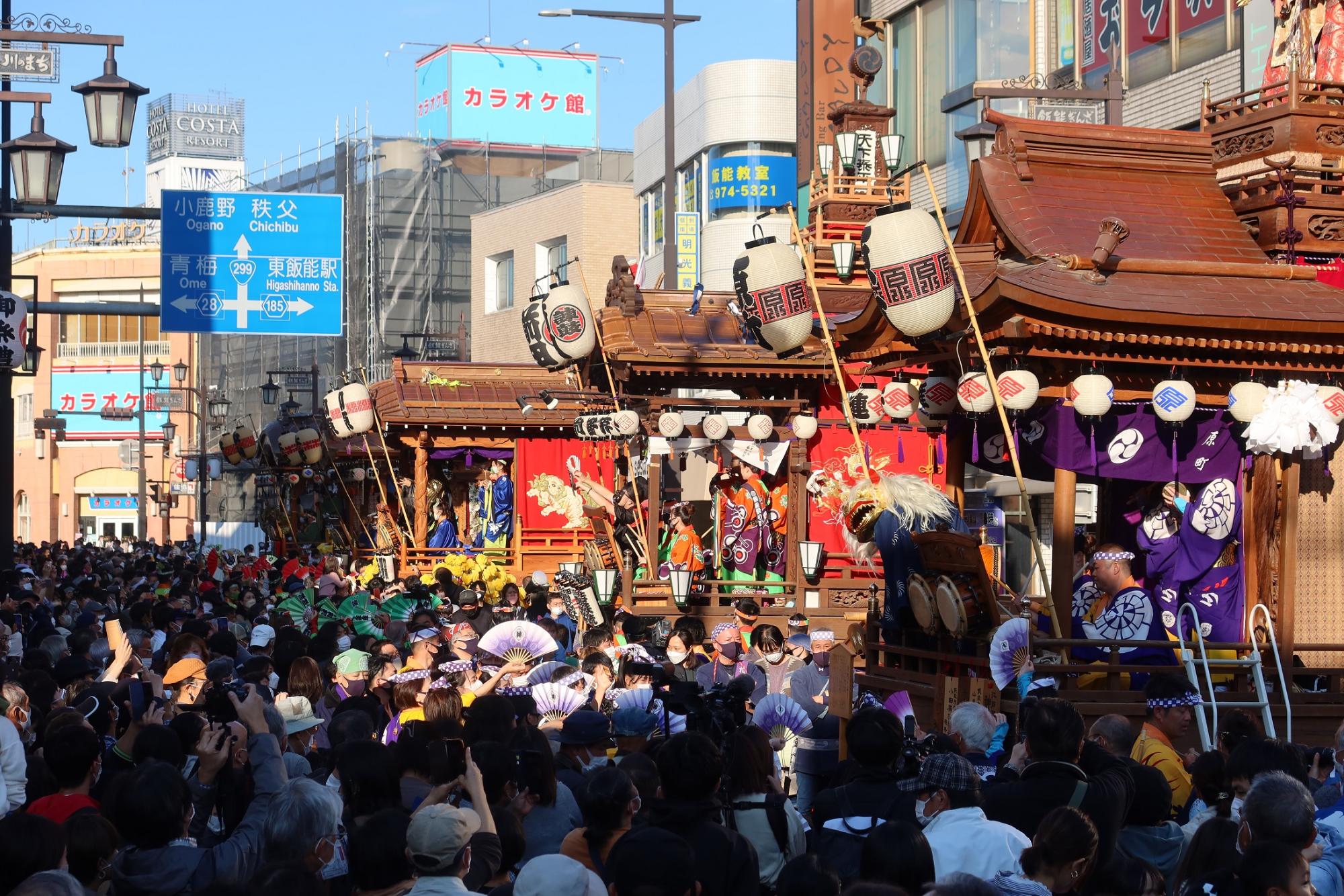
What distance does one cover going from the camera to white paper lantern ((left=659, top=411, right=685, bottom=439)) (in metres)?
17.3

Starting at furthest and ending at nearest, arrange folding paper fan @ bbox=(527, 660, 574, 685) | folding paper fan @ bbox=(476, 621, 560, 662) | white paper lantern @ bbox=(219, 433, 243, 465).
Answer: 1. white paper lantern @ bbox=(219, 433, 243, 465)
2. folding paper fan @ bbox=(476, 621, 560, 662)
3. folding paper fan @ bbox=(527, 660, 574, 685)

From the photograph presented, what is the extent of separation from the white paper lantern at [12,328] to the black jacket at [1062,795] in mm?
10319

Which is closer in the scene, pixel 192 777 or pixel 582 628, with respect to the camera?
pixel 192 777

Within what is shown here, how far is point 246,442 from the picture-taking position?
103ft

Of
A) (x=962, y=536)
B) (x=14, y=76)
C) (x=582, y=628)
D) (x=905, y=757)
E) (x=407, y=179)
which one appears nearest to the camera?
(x=905, y=757)

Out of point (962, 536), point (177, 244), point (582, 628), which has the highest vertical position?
point (177, 244)

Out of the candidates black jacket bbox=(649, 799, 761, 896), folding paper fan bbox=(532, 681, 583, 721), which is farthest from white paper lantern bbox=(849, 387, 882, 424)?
black jacket bbox=(649, 799, 761, 896)

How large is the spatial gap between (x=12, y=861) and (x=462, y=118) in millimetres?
52181

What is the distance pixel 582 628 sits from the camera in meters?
15.4

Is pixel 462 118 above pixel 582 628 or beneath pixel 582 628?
above

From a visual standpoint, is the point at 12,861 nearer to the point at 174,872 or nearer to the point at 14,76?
the point at 174,872

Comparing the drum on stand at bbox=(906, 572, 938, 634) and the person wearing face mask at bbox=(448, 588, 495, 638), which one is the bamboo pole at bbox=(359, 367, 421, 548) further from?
the drum on stand at bbox=(906, 572, 938, 634)

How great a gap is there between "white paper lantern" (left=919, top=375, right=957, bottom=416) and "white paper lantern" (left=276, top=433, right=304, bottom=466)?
19.1 m

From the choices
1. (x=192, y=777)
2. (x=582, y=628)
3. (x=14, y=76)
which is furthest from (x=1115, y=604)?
(x=14, y=76)
